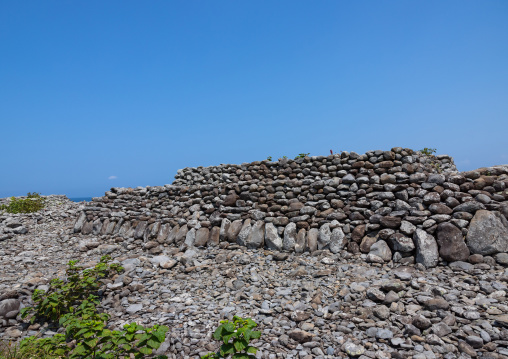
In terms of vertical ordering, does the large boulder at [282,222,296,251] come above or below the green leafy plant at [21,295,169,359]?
above

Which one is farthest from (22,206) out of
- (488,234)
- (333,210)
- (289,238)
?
(488,234)

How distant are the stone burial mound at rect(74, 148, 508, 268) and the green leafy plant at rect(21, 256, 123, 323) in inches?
105

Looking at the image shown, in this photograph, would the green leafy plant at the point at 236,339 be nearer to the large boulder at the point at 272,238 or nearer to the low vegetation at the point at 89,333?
the low vegetation at the point at 89,333

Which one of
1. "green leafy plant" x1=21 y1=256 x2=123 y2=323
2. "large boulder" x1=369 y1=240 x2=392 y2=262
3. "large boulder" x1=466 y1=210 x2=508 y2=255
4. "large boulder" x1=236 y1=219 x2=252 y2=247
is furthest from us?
"large boulder" x1=236 y1=219 x2=252 y2=247

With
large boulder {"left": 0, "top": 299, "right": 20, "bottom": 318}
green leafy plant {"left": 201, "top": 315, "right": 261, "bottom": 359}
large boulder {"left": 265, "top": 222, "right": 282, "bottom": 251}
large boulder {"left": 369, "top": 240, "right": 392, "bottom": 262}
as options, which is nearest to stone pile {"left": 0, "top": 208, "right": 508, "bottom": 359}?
large boulder {"left": 0, "top": 299, "right": 20, "bottom": 318}

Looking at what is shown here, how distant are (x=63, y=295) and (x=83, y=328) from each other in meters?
2.27

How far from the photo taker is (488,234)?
7137 millimetres

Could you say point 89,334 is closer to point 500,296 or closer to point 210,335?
point 210,335

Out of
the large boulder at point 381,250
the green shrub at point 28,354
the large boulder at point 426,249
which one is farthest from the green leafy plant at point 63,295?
the large boulder at point 426,249

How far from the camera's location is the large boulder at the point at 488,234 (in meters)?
7.04

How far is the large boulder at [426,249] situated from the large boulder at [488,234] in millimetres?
774

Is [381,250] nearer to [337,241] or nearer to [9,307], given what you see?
[337,241]

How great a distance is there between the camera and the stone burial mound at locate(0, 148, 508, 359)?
538cm

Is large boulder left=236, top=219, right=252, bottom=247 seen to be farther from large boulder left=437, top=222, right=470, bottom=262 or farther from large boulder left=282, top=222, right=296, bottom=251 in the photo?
large boulder left=437, top=222, right=470, bottom=262
